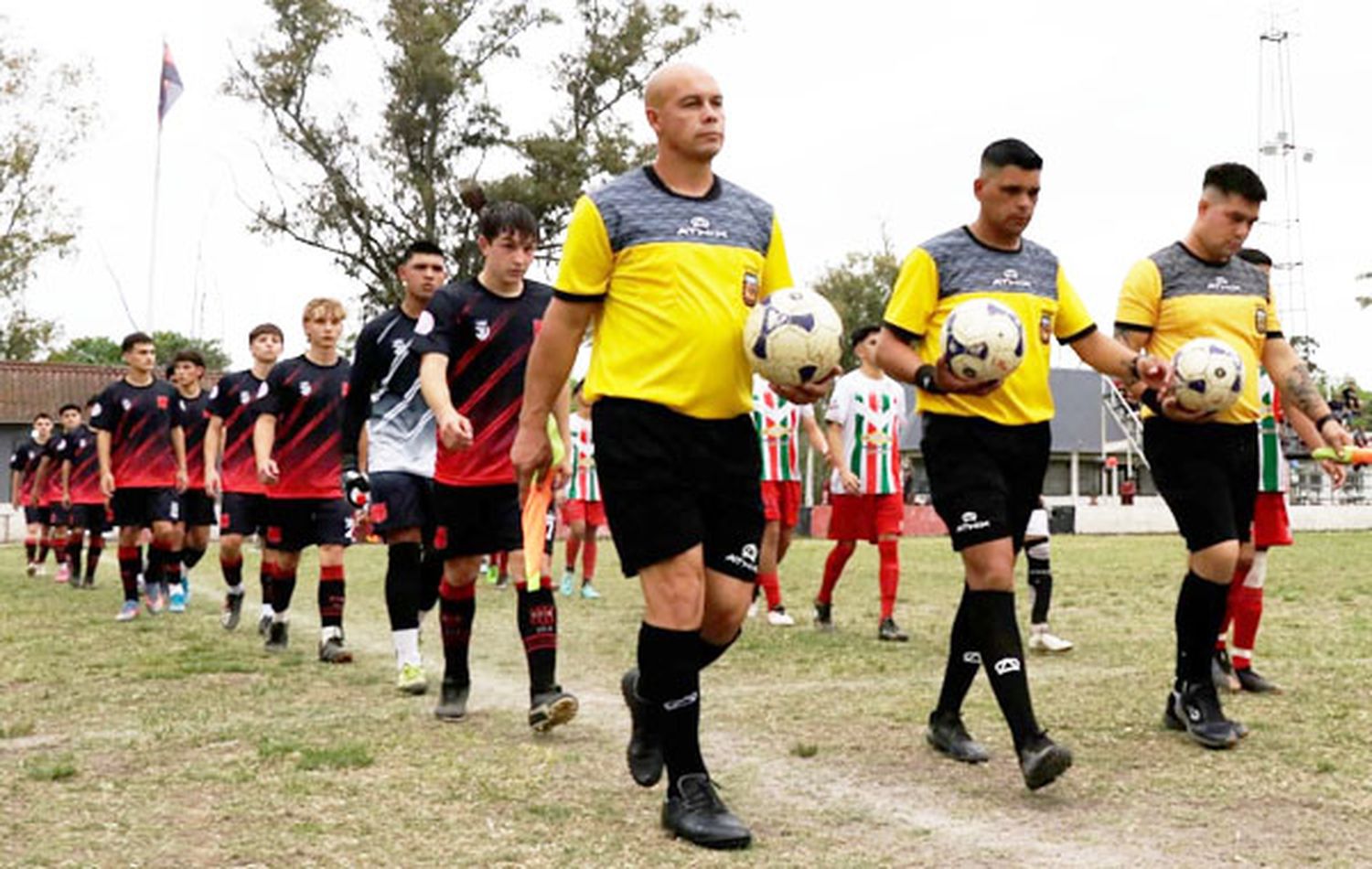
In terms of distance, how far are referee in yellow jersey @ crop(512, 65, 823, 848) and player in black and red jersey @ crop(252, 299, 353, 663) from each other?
540 centimetres

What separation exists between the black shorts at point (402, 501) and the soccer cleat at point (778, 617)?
4298mm

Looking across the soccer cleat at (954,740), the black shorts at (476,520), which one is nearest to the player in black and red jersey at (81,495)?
the black shorts at (476,520)

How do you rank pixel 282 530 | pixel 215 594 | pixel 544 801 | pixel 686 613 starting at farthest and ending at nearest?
pixel 215 594 → pixel 282 530 → pixel 544 801 → pixel 686 613

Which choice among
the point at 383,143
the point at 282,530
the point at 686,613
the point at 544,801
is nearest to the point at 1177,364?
the point at 686,613

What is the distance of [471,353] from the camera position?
714 centimetres

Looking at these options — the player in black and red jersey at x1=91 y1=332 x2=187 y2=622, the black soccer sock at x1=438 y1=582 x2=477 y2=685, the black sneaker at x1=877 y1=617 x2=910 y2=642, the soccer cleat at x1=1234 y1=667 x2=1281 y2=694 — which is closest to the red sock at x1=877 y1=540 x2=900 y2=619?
the black sneaker at x1=877 y1=617 x2=910 y2=642

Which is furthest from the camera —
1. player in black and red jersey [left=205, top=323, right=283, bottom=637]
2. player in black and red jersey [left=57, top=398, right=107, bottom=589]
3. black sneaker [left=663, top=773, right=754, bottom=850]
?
player in black and red jersey [left=57, top=398, right=107, bottom=589]

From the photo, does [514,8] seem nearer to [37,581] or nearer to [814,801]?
[37,581]

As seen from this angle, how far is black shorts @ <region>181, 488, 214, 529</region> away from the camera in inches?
540

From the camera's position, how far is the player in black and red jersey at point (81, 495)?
17.0 m

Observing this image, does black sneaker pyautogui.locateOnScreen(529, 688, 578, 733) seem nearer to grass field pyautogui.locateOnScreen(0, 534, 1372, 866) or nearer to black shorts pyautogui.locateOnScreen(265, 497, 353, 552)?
grass field pyautogui.locateOnScreen(0, 534, 1372, 866)

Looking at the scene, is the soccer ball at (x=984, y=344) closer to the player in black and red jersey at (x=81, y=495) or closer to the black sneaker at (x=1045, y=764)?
the black sneaker at (x=1045, y=764)

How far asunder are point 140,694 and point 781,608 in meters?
5.27

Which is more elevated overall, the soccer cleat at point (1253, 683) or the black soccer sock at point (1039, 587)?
the black soccer sock at point (1039, 587)
